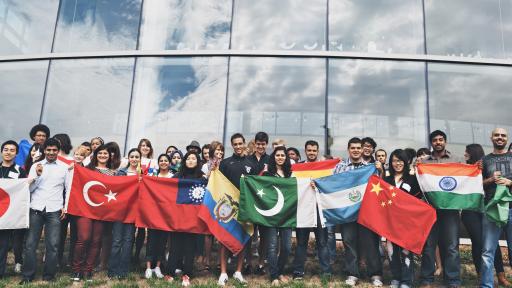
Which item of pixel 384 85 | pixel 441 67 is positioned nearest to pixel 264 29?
pixel 384 85

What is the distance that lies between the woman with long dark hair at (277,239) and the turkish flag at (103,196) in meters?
1.99

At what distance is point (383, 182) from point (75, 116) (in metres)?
8.12

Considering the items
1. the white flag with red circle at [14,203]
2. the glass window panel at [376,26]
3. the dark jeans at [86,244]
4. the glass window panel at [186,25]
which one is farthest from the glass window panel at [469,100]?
the white flag with red circle at [14,203]

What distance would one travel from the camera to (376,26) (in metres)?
9.84

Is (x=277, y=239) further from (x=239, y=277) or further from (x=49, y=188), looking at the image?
(x=49, y=188)

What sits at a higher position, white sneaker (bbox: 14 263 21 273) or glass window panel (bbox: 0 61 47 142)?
glass window panel (bbox: 0 61 47 142)

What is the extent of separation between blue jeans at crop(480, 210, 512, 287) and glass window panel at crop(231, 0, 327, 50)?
21.0 ft

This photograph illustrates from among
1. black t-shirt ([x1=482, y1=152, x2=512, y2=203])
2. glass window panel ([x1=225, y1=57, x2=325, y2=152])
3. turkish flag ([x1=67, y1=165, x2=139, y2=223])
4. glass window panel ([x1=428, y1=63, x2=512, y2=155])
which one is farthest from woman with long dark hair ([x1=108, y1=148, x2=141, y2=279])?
glass window panel ([x1=428, y1=63, x2=512, y2=155])

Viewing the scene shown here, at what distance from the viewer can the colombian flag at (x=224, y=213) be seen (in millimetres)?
5098

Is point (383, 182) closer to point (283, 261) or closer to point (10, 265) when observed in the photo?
point (283, 261)

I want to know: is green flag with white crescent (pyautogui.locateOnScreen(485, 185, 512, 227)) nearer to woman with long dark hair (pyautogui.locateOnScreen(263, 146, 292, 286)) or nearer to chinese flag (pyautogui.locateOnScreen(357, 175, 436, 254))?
chinese flag (pyautogui.locateOnScreen(357, 175, 436, 254))

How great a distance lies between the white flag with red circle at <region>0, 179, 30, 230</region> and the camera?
4.88 metres

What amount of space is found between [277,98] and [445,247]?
18.7ft

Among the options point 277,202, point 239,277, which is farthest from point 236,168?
point 239,277
